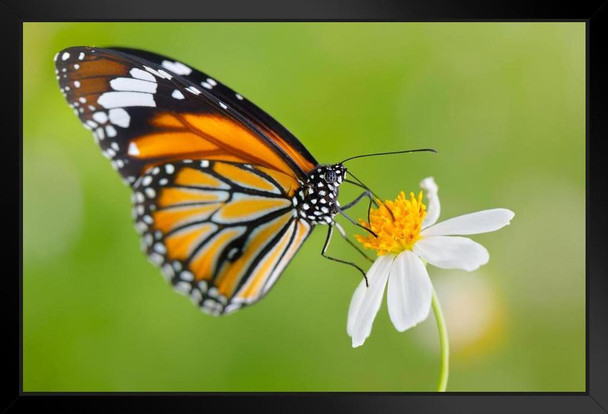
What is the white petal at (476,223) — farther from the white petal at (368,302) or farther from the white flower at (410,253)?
the white petal at (368,302)

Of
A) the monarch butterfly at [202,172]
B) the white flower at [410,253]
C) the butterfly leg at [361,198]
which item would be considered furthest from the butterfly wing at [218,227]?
the white flower at [410,253]

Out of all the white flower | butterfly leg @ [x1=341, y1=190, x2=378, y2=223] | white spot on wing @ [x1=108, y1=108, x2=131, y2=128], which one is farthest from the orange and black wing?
the white flower

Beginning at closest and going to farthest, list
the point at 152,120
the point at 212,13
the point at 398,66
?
the point at 212,13, the point at 152,120, the point at 398,66

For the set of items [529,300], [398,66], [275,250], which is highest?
[398,66]

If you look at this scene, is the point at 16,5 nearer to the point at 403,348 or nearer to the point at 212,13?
the point at 212,13

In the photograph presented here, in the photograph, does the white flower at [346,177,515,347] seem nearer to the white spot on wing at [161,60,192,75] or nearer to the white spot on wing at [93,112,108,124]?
the white spot on wing at [161,60,192,75]

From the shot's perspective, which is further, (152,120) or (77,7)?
(152,120)

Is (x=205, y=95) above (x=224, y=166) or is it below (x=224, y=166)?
above

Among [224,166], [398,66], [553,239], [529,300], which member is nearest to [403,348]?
[529,300]
